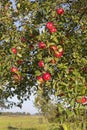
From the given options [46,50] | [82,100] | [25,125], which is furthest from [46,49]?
[25,125]

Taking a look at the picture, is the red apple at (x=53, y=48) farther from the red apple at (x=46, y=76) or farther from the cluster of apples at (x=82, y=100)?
the cluster of apples at (x=82, y=100)

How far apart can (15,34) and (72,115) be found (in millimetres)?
1744

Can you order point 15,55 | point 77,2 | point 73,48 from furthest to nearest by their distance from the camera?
point 77,2
point 73,48
point 15,55

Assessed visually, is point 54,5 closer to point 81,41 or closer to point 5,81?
point 81,41

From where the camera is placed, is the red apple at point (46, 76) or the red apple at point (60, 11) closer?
the red apple at point (46, 76)

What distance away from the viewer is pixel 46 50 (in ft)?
14.9

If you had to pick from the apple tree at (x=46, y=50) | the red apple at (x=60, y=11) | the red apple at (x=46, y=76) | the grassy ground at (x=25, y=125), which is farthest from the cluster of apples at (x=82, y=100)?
the grassy ground at (x=25, y=125)

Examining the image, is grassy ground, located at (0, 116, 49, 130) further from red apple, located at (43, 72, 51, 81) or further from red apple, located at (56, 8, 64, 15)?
red apple, located at (43, 72, 51, 81)

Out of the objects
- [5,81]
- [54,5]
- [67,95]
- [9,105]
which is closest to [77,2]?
[54,5]

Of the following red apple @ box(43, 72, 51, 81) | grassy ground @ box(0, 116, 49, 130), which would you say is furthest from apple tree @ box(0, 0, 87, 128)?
grassy ground @ box(0, 116, 49, 130)

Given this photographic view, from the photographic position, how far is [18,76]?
5051 mm

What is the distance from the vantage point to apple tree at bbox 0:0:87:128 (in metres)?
4.38

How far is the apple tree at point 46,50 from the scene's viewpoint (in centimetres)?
438

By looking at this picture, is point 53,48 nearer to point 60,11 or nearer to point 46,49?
point 46,49
